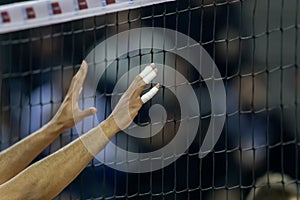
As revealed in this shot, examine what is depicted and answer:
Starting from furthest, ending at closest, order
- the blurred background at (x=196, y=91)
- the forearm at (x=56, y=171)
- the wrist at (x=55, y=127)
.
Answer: the blurred background at (x=196, y=91) → the wrist at (x=55, y=127) → the forearm at (x=56, y=171)

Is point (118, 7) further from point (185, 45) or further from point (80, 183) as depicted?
point (80, 183)

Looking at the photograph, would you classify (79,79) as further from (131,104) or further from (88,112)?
(131,104)

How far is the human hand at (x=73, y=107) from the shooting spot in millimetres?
2076

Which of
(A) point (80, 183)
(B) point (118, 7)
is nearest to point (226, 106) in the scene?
(A) point (80, 183)

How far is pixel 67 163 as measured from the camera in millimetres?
1777

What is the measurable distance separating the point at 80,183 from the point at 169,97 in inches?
20.6

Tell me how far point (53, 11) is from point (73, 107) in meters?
0.55

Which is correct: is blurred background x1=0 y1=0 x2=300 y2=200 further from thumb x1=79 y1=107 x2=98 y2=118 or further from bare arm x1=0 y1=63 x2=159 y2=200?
bare arm x1=0 y1=63 x2=159 y2=200

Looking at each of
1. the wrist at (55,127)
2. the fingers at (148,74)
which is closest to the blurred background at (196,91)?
the wrist at (55,127)

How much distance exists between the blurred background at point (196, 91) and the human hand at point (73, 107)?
0.56 meters

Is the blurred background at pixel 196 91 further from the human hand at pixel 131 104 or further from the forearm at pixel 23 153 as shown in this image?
the human hand at pixel 131 104

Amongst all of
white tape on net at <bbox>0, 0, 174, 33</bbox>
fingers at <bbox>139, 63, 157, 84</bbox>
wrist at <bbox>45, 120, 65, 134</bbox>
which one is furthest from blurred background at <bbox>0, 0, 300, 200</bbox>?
fingers at <bbox>139, 63, 157, 84</bbox>

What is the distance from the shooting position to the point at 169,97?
2.87 metres

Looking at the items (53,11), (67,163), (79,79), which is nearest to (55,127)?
(79,79)
